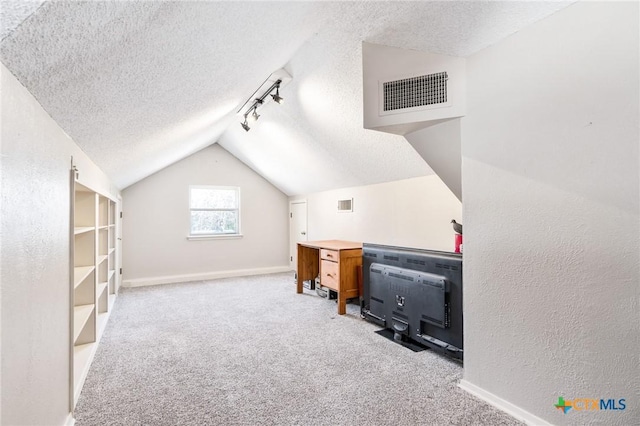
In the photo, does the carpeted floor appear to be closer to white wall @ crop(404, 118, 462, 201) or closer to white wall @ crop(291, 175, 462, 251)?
white wall @ crop(291, 175, 462, 251)

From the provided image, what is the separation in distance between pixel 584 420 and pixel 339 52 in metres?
2.57

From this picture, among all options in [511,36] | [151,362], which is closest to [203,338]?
[151,362]

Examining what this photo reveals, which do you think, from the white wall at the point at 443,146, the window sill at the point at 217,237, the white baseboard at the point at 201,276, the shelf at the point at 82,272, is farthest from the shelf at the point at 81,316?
the window sill at the point at 217,237

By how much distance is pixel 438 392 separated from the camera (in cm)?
210

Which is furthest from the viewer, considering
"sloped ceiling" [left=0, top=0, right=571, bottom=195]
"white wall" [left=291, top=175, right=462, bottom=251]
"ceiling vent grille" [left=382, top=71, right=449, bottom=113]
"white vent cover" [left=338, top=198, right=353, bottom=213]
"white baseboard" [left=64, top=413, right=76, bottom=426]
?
"white vent cover" [left=338, top=198, right=353, bottom=213]

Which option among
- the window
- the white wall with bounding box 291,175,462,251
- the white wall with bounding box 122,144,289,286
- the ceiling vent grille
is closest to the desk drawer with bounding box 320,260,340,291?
the white wall with bounding box 291,175,462,251

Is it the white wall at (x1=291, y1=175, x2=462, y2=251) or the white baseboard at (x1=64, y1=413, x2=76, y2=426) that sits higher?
the white wall at (x1=291, y1=175, x2=462, y2=251)

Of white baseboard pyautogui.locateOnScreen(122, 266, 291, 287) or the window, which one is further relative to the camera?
the window

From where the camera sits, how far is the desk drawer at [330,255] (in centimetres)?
388

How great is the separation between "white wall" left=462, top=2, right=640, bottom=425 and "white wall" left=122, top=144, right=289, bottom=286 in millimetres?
4737

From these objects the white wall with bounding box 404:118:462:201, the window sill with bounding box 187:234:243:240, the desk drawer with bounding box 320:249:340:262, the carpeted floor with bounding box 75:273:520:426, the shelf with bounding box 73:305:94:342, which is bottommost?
the carpeted floor with bounding box 75:273:520:426

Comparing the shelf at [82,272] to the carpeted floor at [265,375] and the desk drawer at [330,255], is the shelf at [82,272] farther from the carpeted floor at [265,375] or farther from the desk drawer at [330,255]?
the desk drawer at [330,255]

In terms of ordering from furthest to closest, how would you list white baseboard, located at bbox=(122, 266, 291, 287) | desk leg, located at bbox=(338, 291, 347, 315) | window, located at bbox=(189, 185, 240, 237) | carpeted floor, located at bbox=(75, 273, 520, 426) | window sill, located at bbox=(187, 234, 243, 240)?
1. window, located at bbox=(189, 185, 240, 237)
2. window sill, located at bbox=(187, 234, 243, 240)
3. white baseboard, located at bbox=(122, 266, 291, 287)
4. desk leg, located at bbox=(338, 291, 347, 315)
5. carpeted floor, located at bbox=(75, 273, 520, 426)

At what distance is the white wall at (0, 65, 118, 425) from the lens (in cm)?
103
